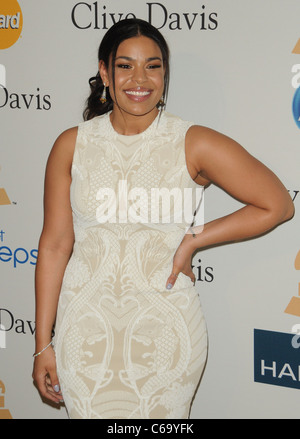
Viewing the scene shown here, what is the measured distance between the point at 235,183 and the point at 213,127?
47 cm

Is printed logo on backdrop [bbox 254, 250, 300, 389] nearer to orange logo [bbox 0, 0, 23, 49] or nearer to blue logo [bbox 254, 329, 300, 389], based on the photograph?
blue logo [bbox 254, 329, 300, 389]

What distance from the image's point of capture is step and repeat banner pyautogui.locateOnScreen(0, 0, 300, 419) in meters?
2.14

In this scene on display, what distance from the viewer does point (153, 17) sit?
7.36ft

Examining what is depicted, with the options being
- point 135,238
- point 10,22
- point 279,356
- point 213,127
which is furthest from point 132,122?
point 279,356

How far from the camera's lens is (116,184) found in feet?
5.93

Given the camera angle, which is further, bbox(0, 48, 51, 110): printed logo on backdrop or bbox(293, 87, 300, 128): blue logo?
bbox(0, 48, 51, 110): printed logo on backdrop

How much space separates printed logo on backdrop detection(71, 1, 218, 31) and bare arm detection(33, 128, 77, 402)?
0.59 meters

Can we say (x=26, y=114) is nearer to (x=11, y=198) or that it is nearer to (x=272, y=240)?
(x=11, y=198)

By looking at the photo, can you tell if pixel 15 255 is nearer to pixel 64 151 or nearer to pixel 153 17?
pixel 64 151

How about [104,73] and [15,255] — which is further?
[15,255]

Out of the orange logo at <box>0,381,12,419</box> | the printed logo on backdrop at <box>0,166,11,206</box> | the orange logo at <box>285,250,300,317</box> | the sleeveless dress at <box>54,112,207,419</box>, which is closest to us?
the sleeveless dress at <box>54,112,207,419</box>

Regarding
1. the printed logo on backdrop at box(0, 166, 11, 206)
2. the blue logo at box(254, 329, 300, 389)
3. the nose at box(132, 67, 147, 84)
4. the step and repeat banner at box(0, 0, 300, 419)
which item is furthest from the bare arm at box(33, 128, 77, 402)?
the blue logo at box(254, 329, 300, 389)
